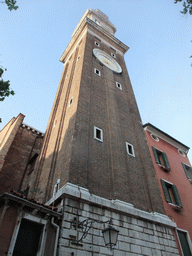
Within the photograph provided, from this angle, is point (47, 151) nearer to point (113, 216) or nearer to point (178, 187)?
point (113, 216)

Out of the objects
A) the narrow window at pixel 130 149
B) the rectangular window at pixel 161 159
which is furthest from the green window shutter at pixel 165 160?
the narrow window at pixel 130 149

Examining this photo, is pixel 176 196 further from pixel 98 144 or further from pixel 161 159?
pixel 98 144

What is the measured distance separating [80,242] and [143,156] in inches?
301

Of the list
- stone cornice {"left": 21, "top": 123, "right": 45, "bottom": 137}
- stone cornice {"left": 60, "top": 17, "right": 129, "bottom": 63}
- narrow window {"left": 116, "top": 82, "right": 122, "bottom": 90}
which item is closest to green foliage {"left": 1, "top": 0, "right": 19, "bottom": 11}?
stone cornice {"left": 21, "top": 123, "right": 45, "bottom": 137}

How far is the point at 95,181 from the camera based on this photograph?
10.9m

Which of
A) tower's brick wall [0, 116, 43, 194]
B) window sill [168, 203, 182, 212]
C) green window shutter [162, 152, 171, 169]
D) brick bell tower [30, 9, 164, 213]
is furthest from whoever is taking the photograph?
green window shutter [162, 152, 171, 169]

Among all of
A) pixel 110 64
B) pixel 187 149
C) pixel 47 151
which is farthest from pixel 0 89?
pixel 187 149

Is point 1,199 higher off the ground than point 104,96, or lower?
lower

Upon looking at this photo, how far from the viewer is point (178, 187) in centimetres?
1575

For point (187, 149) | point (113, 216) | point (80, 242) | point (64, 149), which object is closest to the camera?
point (80, 242)

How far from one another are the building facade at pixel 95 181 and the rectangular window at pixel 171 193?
2.96 ft

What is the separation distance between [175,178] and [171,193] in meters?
1.47

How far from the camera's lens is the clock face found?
68.2 ft

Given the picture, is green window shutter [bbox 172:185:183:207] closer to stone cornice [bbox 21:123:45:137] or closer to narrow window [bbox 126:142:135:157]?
narrow window [bbox 126:142:135:157]
